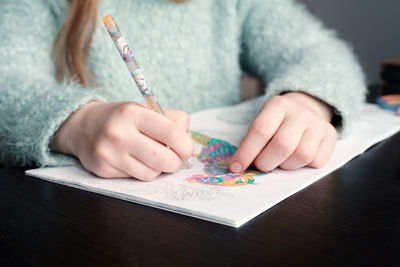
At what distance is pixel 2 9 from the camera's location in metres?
0.55

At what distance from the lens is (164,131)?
0.35m

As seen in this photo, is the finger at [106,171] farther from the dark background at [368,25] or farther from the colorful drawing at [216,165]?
the dark background at [368,25]

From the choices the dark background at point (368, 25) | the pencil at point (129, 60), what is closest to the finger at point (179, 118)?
the pencil at point (129, 60)

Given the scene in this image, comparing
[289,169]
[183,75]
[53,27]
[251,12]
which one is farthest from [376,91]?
[53,27]

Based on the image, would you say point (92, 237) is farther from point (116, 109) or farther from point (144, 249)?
point (116, 109)

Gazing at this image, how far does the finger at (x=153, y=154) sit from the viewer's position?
0.35 m

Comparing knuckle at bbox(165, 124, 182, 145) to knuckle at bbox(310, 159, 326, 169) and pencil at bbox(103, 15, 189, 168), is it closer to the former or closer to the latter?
pencil at bbox(103, 15, 189, 168)

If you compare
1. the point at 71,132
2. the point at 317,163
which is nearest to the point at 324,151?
the point at 317,163

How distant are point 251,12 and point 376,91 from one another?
36cm

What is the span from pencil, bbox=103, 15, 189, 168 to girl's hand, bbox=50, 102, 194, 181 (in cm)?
2

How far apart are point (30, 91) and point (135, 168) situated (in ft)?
0.64

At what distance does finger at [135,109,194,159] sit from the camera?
35 centimetres

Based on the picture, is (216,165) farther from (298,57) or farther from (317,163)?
(298,57)

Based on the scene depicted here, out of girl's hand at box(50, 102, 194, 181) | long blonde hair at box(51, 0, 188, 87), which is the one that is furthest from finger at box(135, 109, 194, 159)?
long blonde hair at box(51, 0, 188, 87)
